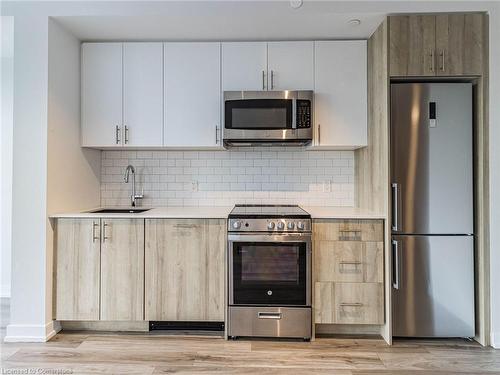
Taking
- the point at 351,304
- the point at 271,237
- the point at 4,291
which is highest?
the point at 271,237

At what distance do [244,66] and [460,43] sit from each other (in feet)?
5.29

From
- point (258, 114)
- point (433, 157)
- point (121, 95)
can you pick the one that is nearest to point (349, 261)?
point (433, 157)

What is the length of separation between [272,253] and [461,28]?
83.2 inches

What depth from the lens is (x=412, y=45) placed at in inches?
95.2

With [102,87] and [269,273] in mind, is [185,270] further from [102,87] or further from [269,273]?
[102,87]

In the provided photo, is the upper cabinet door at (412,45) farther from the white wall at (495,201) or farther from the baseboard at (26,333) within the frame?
the baseboard at (26,333)

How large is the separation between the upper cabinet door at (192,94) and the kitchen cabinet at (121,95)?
9 cm

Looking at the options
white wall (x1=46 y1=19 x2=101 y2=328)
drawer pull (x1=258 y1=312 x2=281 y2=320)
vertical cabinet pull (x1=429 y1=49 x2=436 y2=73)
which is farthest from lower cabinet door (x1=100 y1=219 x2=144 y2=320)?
vertical cabinet pull (x1=429 y1=49 x2=436 y2=73)

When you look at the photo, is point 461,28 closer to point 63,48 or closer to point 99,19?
point 99,19

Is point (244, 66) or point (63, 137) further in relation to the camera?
point (244, 66)

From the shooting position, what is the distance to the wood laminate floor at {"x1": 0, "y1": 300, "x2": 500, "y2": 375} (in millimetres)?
2092

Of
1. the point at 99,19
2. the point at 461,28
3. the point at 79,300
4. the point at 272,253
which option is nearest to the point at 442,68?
the point at 461,28

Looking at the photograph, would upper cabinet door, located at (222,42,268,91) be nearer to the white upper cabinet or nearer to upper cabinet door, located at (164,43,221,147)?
upper cabinet door, located at (164,43,221,147)

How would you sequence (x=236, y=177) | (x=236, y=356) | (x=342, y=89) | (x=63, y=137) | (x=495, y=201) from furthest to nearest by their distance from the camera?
(x=236, y=177) → (x=342, y=89) → (x=63, y=137) → (x=495, y=201) → (x=236, y=356)
